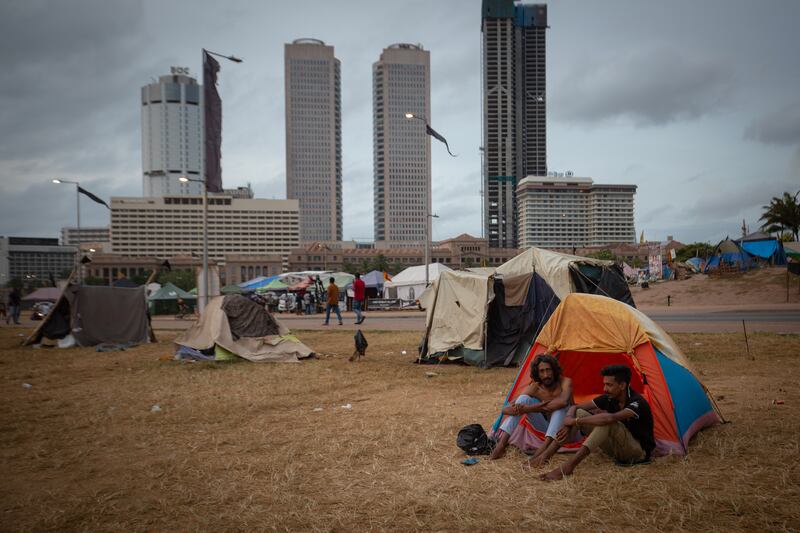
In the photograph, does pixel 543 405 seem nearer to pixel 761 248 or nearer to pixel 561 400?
pixel 561 400

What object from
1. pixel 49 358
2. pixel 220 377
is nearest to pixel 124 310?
pixel 49 358

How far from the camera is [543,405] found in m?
5.41

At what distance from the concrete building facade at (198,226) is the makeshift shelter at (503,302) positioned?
15028 centimetres

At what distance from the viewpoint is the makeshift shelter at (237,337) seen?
513 inches

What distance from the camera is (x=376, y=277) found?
1806 inches

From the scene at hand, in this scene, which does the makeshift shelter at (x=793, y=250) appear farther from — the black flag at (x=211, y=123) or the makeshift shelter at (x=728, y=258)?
the black flag at (x=211, y=123)

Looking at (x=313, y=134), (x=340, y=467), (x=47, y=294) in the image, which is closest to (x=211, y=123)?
(x=340, y=467)

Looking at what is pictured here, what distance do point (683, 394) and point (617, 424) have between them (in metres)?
1.34

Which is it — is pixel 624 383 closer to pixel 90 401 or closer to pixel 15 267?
pixel 90 401

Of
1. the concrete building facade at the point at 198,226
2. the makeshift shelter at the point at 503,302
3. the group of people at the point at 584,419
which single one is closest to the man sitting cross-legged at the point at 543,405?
the group of people at the point at 584,419

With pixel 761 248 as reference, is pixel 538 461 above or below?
below

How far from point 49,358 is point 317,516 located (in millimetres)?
13174

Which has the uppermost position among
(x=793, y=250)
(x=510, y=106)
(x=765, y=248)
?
(x=510, y=106)

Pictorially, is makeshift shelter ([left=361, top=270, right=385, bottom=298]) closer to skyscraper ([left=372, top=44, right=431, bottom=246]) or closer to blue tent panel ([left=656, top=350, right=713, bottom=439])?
blue tent panel ([left=656, top=350, right=713, bottom=439])
